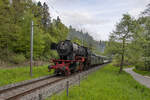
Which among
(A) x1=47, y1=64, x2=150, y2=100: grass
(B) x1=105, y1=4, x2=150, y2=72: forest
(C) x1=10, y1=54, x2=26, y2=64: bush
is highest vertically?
(B) x1=105, y1=4, x2=150, y2=72: forest

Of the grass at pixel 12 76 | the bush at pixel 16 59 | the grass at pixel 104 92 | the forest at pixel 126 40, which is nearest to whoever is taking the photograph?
the grass at pixel 104 92

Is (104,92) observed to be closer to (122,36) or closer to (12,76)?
(12,76)

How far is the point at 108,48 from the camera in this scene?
16.8 meters

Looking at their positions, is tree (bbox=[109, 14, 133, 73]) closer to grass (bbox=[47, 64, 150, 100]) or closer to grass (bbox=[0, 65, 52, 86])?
grass (bbox=[47, 64, 150, 100])

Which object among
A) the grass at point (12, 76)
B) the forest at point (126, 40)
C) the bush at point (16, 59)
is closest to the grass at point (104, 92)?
the grass at point (12, 76)

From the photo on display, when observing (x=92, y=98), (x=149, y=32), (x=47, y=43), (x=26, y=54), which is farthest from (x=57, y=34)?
(x=92, y=98)

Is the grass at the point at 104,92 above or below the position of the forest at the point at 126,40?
below

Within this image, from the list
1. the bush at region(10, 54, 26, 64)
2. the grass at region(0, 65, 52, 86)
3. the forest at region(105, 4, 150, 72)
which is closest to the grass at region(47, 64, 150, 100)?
the grass at region(0, 65, 52, 86)

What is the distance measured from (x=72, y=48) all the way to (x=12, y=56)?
1098cm

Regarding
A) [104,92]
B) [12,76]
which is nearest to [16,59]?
[12,76]

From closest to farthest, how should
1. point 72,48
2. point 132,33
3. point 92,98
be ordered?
point 92,98 < point 72,48 < point 132,33

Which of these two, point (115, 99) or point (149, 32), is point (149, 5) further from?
point (115, 99)

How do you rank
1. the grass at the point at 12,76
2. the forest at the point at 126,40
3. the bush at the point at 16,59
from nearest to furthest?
the grass at the point at 12,76 → the forest at the point at 126,40 → the bush at the point at 16,59

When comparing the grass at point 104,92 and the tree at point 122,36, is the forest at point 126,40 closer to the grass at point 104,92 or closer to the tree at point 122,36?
the tree at point 122,36
